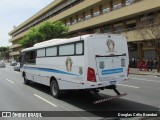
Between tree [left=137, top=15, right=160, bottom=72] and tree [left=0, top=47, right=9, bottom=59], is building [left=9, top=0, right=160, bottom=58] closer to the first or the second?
tree [left=137, top=15, right=160, bottom=72]

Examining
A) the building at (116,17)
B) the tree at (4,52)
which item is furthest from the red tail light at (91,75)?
the tree at (4,52)

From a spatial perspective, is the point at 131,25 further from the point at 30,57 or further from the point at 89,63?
the point at 89,63

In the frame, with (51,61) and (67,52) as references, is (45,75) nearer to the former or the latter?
(51,61)

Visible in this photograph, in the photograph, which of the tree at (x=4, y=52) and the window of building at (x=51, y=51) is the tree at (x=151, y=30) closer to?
the window of building at (x=51, y=51)

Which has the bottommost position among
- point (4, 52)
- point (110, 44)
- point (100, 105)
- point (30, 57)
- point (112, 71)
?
point (100, 105)

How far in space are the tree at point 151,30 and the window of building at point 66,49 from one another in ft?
65.3

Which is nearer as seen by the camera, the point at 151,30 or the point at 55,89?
the point at 55,89

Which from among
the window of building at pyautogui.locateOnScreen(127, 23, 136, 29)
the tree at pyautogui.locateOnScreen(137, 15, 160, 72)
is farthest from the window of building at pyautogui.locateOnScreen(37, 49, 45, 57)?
the window of building at pyautogui.locateOnScreen(127, 23, 136, 29)

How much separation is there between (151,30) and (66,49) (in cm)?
2191

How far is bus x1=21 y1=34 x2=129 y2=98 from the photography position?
10.8 m

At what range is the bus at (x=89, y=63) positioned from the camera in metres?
10.8

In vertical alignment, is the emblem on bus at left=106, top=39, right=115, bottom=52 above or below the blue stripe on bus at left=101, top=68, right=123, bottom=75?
above

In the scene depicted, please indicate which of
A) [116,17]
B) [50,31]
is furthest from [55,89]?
[50,31]

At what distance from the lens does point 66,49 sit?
1243 centimetres
